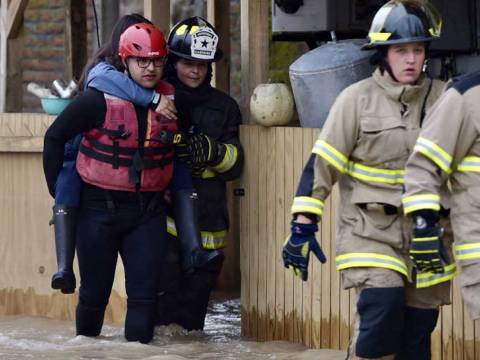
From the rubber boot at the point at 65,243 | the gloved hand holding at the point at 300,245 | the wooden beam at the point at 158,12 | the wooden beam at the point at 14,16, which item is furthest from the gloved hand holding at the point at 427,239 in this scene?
the wooden beam at the point at 14,16

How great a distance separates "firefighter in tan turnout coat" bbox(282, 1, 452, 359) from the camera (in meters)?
5.93

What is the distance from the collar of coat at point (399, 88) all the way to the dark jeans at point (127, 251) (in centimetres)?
207

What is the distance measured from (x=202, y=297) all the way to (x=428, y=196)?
3113 millimetres

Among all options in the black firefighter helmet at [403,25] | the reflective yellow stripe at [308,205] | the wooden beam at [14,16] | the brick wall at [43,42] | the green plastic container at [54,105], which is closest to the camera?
the reflective yellow stripe at [308,205]

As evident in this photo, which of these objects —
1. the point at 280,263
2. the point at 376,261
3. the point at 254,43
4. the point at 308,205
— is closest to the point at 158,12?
the point at 254,43

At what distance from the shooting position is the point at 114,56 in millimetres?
7852

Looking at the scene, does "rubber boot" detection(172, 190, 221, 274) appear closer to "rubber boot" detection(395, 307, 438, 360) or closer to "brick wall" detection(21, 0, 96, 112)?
"rubber boot" detection(395, 307, 438, 360)

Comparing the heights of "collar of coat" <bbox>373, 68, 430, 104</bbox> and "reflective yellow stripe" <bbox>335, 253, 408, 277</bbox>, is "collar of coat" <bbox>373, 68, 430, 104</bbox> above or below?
above

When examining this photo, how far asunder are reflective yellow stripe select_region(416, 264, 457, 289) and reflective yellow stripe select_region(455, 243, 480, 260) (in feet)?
0.74

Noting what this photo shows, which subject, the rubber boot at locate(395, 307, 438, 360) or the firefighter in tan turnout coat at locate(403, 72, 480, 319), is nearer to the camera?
the firefighter in tan turnout coat at locate(403, 72, 480, 319)

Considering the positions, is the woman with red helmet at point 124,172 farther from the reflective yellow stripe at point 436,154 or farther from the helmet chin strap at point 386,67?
the reflective yellow stripe at point 436,154

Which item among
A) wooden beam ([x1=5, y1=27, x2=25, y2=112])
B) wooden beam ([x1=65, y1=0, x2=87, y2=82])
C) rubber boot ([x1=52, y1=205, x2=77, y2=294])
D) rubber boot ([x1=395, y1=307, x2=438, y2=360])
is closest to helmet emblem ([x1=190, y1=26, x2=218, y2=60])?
rubber boot ([x1=52, y1=205, x2=77, y2=294])

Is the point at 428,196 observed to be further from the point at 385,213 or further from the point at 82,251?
the point at 82,251

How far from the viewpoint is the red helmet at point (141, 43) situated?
761 cm
